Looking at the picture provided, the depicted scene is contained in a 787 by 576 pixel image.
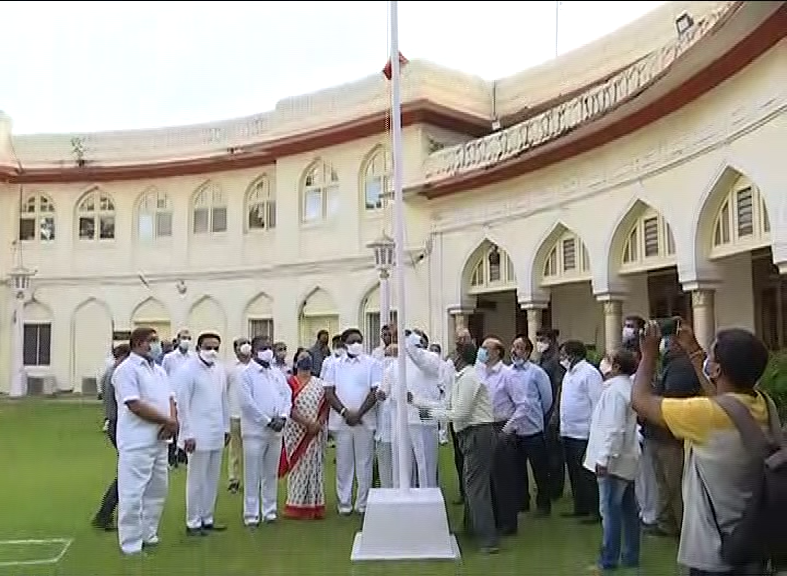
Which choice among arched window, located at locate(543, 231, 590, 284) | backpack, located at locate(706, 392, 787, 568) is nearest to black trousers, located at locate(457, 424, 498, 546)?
backpack, located at locate(706, 392, 787, 568)

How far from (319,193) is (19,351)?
8.65m

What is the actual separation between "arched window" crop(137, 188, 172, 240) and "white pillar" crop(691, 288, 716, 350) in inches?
638

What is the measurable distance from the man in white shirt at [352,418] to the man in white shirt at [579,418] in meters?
1.89

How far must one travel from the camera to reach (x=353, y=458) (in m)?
8.79

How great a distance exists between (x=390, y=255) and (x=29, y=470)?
731 centimetres

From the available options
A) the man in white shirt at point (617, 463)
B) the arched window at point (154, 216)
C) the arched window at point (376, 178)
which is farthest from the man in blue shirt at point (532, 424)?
the arched window at point (154, 216)

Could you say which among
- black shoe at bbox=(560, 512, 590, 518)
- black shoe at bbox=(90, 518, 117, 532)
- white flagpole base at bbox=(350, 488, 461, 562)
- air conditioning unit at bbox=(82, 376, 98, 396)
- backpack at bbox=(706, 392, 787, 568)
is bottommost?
black shoe at bbox=(560, 512, 590, 518)

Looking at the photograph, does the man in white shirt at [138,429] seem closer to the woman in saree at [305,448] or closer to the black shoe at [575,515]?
the woman in saree at [305,448]

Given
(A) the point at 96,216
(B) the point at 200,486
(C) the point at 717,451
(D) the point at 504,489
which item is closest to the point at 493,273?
(D) the point at 504,489

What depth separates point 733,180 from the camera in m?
10.6

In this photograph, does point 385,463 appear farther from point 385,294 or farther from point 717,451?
point 385,294

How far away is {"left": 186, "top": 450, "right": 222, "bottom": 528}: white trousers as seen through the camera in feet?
24.7

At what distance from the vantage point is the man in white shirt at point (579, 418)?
7773 mm

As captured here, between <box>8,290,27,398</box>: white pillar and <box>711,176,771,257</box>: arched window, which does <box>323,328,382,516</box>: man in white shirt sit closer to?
<box>711,176,771,257</box>: arched window
